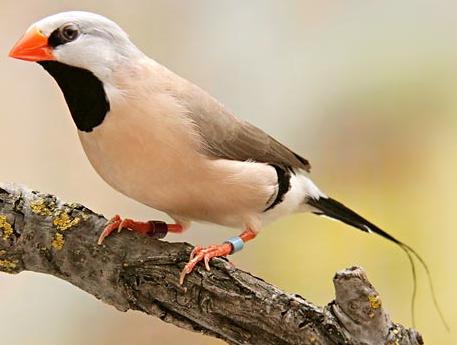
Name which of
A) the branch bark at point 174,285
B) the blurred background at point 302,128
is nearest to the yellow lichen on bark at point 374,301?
the branch bark at point 174,285

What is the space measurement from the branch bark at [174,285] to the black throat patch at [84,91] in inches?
6.8

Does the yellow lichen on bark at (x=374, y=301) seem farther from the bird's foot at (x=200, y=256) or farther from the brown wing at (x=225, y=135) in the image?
the brown wing at (x=225, y=135)

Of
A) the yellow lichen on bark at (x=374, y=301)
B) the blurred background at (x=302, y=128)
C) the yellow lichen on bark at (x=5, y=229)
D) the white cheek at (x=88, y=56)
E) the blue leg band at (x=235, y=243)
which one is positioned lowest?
the yellow lichen on bark at (x=5, y=229)

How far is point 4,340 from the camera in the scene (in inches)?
73.7

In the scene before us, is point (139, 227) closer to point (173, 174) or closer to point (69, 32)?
point (173, 174)

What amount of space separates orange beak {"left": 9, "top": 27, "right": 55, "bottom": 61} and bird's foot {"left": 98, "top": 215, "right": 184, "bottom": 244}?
0.26 m

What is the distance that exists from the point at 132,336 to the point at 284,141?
0.60 meters

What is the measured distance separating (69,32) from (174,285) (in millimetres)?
378

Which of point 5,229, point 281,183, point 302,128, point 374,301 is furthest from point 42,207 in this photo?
point 302,128

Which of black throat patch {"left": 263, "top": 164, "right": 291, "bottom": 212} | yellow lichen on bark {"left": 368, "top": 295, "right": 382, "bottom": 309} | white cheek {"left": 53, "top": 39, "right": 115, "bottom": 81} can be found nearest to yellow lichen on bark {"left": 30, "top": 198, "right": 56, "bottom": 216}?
white cheek {"left": 53, "top": 39, "right": 115, "bottom": 81}

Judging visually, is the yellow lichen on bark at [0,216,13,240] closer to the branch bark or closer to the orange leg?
the branch bark

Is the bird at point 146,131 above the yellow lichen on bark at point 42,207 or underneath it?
above

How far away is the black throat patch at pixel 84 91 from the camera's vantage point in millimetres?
1113

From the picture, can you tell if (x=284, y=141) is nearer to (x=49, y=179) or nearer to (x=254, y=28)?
(x=254, y=28)
